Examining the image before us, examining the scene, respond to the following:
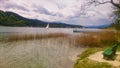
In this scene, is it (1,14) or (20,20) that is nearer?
(1,14)

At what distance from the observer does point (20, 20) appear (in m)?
176

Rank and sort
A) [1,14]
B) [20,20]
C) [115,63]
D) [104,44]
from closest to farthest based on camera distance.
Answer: [115,63], [104,44], [1,14], [20,20]

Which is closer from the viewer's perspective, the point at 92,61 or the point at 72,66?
the point at 92,61

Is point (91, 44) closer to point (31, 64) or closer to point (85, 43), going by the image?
point (85, 43)

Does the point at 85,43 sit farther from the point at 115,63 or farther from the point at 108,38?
the point at 115,63

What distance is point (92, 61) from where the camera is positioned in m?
16.3

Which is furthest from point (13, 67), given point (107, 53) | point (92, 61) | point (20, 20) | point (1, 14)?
point (20, 20)

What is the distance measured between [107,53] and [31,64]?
17.6 ft

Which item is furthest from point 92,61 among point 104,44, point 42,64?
point 104,44

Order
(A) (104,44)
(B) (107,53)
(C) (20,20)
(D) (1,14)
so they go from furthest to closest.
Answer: (C) (20,20), (D) (1,14), (A) (104,44), (B) (107,53)

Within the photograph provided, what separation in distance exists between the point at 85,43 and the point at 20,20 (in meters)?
147

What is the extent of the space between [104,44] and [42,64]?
14.9 metres

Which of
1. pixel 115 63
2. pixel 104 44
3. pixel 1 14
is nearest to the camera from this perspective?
pixel 115 63

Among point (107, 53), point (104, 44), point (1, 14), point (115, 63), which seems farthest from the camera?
point (1, 14)
